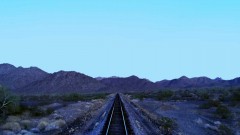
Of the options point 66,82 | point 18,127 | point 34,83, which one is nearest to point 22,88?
point 34,83

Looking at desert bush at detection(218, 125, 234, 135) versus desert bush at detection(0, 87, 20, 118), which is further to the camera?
desert bush at detection(0, 87, 20, 118)

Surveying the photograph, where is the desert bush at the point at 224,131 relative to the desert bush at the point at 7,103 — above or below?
below

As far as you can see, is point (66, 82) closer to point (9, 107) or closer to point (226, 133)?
point (9, 107)

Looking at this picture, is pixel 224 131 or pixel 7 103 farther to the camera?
pixel 7 103

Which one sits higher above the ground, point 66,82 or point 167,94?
point 66,82

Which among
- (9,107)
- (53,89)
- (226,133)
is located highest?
(53,89)

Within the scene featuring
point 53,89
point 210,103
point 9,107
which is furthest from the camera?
point 53,89

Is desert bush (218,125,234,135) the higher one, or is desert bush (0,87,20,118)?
desert bush (0,87,20,118)

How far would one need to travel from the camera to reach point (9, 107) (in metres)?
40.3

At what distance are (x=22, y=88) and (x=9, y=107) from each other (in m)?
154

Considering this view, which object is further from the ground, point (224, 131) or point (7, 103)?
point (7, 103)

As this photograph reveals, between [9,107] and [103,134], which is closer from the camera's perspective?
[103,134]

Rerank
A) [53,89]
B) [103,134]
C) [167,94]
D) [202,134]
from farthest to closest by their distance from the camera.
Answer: [53,89]
[167,94]
[202,134]
[103,134]

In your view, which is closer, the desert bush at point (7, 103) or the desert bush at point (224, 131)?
the desert bush at point (224, 131)
